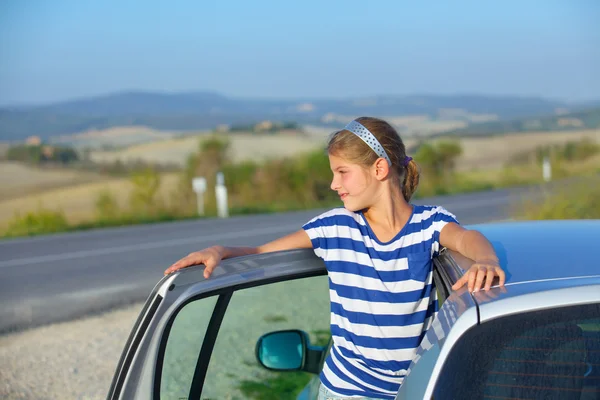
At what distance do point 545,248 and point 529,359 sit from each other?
1.66 feet

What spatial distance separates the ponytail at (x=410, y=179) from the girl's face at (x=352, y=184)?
0.69 ft

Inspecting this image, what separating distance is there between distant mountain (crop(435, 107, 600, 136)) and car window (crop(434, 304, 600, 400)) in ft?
157

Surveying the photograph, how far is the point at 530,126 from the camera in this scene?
177 feet

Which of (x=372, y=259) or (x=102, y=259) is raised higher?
(x=372, y=259)

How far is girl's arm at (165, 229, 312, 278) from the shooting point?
7.67 feet

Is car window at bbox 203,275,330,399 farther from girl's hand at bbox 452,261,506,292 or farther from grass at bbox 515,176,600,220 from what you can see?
grass at bbox 515,176,600,220

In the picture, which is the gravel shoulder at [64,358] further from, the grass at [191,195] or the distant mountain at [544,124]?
the distant mountain at [544,124]

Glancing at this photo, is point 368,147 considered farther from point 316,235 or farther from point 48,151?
point 48,151

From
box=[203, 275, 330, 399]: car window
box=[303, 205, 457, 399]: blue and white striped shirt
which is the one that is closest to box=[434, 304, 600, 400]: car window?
box=[303, 205, 457, 399]: blue and white striped shirt

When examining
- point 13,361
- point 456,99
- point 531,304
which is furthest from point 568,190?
point 456,99

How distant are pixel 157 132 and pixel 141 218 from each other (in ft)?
114

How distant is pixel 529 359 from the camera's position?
178cm

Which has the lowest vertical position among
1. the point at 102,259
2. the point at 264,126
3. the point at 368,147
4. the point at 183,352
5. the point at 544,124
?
the point at 544,124

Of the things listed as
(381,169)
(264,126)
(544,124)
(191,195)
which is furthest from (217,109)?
(381,169)
